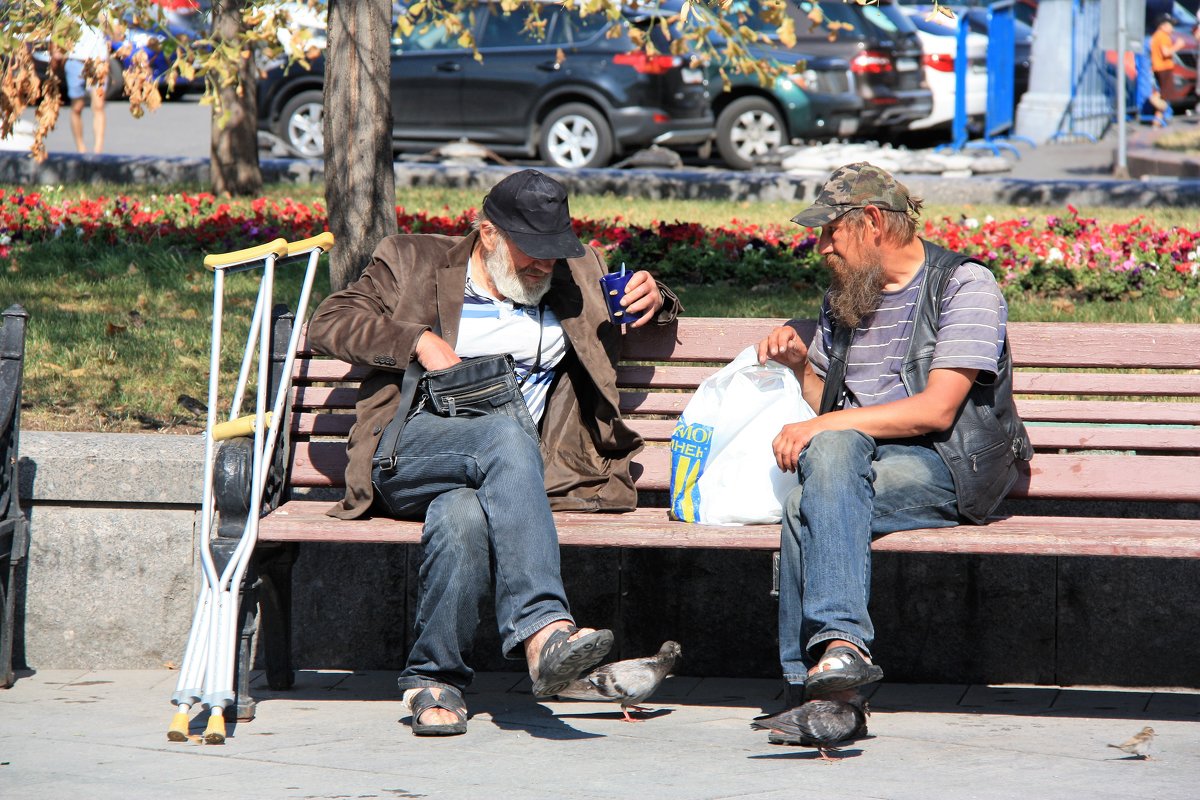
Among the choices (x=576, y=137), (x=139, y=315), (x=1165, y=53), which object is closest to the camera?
(x=139, y=315)

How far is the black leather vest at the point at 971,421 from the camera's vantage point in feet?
14.0

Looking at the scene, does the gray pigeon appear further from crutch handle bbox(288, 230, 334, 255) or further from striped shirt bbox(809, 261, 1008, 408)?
crutch handle bbox(288, 230, 334, 255)

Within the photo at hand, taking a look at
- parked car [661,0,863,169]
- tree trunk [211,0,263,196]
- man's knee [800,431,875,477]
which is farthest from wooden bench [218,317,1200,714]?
parked car [661,0,863,169]

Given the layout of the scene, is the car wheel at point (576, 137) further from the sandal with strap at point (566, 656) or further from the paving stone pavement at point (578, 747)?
the sandal with strap at point (566, 656)

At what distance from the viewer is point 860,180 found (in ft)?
14.5

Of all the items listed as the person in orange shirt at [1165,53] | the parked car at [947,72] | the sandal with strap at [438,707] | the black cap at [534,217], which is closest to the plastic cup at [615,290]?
the black cap at [534,217]

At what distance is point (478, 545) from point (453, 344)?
725 millimetres

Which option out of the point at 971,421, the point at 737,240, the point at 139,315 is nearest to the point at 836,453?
the point at 971,421

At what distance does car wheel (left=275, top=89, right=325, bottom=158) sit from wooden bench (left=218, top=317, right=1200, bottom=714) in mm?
10998

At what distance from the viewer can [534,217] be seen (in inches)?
178

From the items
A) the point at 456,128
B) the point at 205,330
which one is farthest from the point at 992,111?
the point at 205,330

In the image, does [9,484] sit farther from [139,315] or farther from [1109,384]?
[1109,384]

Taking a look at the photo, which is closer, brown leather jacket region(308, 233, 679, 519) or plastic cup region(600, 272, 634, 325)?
brown leather jacket region(308, 233, 679, 519)

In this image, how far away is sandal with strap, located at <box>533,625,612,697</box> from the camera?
12.8 ft
